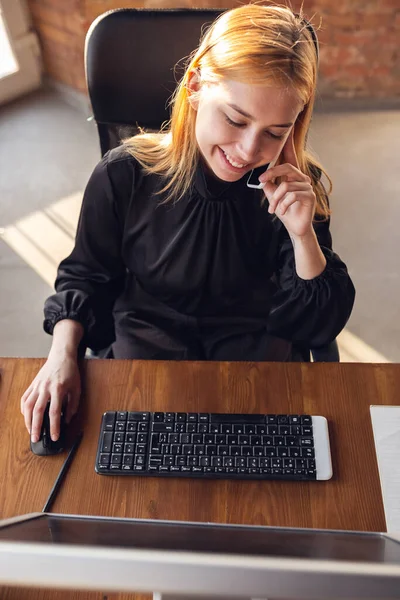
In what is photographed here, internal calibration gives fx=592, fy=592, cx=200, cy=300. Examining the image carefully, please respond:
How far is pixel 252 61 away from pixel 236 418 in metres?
0.63

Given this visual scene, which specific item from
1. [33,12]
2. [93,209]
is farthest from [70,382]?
[33,12]

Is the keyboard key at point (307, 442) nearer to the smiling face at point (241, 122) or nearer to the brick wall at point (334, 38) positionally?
the smiling face at point (241, 122)

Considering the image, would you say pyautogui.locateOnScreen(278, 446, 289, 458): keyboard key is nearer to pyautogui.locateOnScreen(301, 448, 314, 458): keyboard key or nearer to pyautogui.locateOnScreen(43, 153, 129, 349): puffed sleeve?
pyautogui.locateOnScreen(301, 448, 314, 458): keyboard key

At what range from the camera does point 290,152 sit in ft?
4.05

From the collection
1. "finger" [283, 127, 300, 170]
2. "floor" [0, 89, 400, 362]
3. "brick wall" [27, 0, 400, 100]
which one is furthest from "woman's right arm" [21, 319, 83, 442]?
"brick wall" [27, 0, 400, 100]

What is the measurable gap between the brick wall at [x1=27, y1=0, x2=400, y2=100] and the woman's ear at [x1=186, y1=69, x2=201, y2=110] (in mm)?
1631

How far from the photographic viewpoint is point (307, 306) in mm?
1275

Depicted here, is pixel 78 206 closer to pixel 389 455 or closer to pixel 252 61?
pixel 252 61

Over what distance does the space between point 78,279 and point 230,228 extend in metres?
0.36

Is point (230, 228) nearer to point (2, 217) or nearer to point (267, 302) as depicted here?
point (267, 302)

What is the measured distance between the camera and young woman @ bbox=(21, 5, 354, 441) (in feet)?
3.52

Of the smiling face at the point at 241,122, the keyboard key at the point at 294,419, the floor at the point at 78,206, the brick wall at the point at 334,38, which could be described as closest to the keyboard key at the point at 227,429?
the keyboard key at the point at 294,419

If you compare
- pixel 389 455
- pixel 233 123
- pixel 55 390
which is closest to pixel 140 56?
pixel 233 123

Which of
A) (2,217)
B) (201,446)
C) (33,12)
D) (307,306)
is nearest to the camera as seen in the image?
(201,446)
